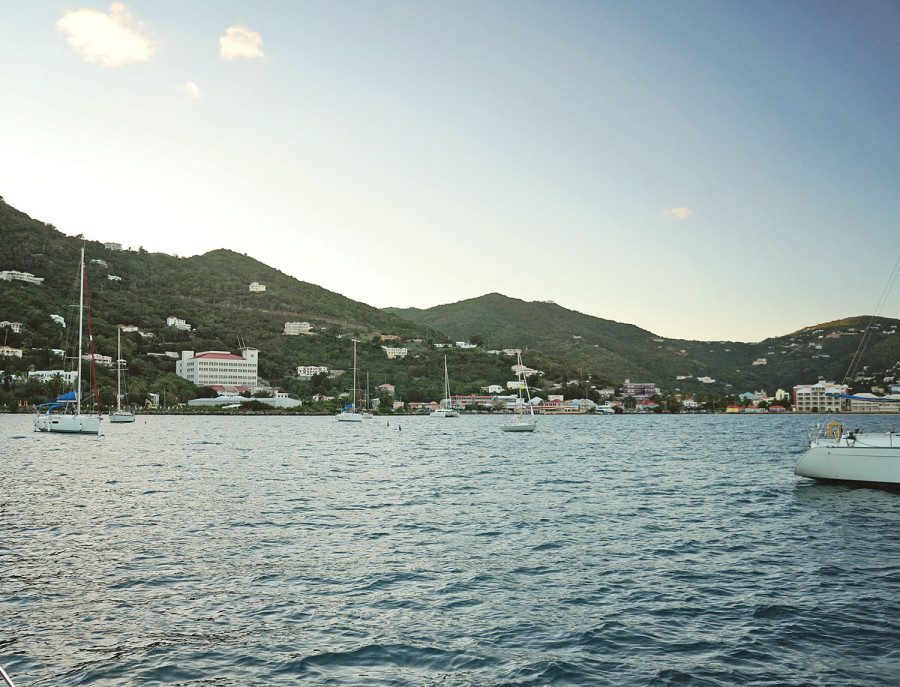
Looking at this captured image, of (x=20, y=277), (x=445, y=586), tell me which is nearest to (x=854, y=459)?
(x=445, y=586)

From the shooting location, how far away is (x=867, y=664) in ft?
26.0

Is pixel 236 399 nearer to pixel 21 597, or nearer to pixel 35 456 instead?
pixel 35 456

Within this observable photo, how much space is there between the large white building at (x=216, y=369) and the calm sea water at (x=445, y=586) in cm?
14412

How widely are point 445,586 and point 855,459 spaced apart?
18.2 m

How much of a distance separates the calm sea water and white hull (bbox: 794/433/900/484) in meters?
0.67

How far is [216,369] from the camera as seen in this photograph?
162 metres

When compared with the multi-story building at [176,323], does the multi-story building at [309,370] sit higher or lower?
lower

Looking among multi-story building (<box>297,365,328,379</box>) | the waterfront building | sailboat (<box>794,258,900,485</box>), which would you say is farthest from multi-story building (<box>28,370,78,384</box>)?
sailboat (<box>794,258,900,485</box>)

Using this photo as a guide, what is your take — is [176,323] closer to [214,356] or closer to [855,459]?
[214,356]

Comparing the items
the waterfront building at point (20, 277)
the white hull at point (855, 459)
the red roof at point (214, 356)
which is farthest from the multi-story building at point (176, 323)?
the white hull at point (855, 459)

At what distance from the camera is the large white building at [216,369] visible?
161000 millimetres

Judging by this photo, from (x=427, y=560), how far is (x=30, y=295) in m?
152

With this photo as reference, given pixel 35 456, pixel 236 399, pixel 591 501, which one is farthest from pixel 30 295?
pixel 591 501

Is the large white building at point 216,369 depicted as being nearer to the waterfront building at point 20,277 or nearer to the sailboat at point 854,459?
the waterfront building at point 20,277
